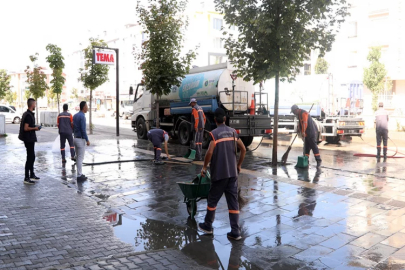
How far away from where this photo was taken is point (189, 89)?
16.4 m

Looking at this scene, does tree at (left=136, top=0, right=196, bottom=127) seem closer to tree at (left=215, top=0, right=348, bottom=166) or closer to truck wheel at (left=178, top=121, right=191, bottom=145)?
truck wheel at (left=178, top=121, right=191, bottom=145)

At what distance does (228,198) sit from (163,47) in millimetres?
11337

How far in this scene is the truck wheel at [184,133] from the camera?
16422 millimetres

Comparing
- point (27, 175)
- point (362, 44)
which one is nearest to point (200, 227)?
point (27, 175)

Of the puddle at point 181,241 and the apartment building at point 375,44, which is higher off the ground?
the apartment building at point 375,44

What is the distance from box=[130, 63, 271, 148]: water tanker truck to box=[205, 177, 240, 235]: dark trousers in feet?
28.5

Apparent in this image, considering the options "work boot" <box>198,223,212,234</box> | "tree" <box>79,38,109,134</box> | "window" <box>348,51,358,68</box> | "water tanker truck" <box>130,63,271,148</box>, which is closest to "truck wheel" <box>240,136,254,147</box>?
"water tanker truck" <box>130,63,271,148</box>

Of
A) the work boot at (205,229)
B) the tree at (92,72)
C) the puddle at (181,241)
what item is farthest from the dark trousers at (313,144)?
the tree at (92,72)

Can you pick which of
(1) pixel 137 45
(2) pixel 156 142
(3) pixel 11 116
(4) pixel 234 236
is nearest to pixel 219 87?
(2) pixel 156 142

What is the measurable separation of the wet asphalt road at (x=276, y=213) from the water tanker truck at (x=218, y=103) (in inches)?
133

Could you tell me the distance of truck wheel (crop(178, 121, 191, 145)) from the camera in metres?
16.4

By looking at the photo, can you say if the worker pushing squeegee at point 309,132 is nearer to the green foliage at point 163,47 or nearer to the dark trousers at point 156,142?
the dark trousers at point 156,142

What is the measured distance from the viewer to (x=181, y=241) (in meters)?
5.12

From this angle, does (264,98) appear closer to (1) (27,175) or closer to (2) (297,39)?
(2) (297,39)
